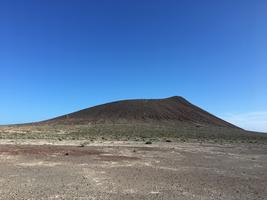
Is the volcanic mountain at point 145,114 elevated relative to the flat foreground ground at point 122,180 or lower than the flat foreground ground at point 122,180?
elevated

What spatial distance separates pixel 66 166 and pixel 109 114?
263 ft

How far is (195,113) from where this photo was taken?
98.3 metres

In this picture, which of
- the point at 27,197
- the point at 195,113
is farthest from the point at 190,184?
the point at 195,113

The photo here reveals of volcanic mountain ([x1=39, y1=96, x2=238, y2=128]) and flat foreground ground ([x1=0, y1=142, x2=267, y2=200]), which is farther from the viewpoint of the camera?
volcanic mountain ([x1=39, y1=96, x2=238, y2=128])

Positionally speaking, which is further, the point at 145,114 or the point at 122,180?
the point at 145,114

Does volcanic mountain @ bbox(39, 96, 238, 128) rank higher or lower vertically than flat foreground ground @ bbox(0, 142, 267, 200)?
higher

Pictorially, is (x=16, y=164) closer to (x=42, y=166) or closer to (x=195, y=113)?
(x=42, y=166)

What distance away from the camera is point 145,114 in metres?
91.5

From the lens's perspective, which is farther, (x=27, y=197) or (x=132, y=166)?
(x=132, y=166)

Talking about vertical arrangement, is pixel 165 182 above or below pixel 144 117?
below

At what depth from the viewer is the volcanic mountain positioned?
8462cm

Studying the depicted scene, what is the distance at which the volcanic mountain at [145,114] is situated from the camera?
8462cm

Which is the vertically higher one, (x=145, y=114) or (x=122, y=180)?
(x=145, y=114)

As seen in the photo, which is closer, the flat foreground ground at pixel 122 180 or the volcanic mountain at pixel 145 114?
the flat foreground ground at pixel 122 180
